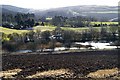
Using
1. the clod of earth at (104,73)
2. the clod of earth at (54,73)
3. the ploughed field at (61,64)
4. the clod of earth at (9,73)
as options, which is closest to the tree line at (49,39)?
the ploughed field at (61,64)

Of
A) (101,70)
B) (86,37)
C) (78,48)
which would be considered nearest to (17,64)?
(101,70)

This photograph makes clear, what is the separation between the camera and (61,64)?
2625 centimetres

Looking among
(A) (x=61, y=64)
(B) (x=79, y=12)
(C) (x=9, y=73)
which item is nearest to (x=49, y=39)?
(A) (x=61, y=64)

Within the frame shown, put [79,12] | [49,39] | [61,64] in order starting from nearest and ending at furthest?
[61,64] < [49,39] < [79,12]

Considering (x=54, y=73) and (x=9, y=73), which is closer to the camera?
(x=54, y=73)

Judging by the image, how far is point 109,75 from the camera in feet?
68.8

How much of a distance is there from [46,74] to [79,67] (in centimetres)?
363

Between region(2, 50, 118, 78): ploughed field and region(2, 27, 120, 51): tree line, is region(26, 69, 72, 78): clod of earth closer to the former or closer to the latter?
region(2, 50, 118, 78): ploughed field

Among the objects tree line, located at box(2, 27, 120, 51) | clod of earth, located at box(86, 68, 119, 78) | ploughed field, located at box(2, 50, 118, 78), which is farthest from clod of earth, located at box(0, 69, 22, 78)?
tree line, located at box(2, 27, 120, 51)

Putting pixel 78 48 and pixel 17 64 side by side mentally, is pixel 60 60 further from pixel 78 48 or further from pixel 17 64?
pixel 78 48

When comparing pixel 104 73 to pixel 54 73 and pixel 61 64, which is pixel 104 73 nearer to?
pixel 54 73

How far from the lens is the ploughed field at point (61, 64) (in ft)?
71.9

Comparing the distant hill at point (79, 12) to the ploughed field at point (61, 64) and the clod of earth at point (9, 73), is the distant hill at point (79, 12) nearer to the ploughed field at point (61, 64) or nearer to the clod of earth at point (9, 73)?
the ploughed field at point (61, 64)

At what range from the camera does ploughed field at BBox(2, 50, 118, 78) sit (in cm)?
2191
